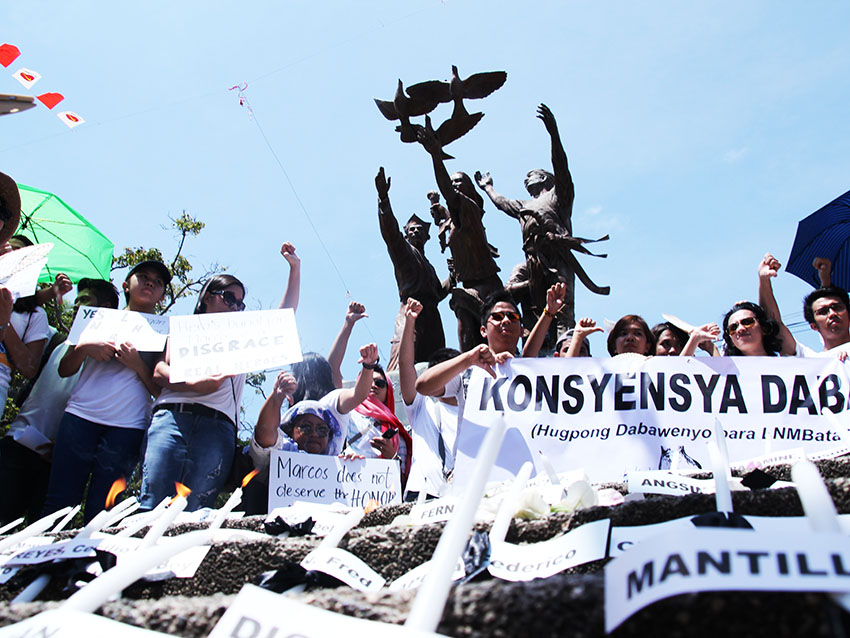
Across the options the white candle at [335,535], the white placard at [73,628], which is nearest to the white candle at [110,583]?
the white placard at [73,628]

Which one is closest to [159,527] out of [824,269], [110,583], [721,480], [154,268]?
[110,583]

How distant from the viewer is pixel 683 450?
3.08 meters

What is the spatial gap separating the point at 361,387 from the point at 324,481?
1.85 ft

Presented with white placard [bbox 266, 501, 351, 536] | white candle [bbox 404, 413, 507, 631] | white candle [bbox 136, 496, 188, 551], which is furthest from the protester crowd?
white candle [bbox 404, 413, 507, 631]

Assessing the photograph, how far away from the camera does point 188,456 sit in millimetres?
3281

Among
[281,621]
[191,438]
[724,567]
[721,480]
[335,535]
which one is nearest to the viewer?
[724,567]

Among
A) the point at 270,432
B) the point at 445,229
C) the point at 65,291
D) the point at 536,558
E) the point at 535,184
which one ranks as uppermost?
the point at 535,184

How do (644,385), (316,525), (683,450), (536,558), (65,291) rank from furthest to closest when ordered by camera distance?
(65,291) → (644,385) → (683,450) → (316,525) → (536,558)

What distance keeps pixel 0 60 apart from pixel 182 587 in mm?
4535

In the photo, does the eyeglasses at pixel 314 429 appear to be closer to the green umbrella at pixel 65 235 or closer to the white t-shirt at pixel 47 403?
Answer: the white t-shirt at pixel 47 403

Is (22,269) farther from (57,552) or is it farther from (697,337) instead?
(697,337)

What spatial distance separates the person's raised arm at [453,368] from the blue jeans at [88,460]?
57.3 inches

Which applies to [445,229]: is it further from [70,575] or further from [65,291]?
[70,575]

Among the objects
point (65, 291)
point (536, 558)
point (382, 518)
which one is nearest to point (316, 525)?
point (382, 518)
